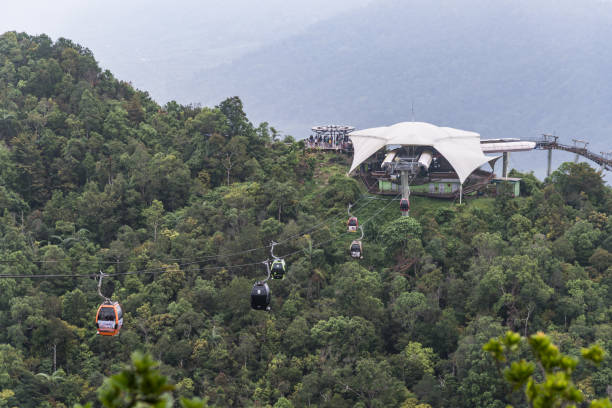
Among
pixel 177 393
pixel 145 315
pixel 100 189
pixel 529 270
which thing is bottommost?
pixel 177 393

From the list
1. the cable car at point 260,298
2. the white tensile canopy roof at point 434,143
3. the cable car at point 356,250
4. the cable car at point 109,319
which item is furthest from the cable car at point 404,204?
the cable car at point 109,319

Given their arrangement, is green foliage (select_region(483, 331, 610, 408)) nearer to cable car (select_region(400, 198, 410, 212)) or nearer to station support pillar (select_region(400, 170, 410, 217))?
cable car (select_region(400, 198, 410, 212))

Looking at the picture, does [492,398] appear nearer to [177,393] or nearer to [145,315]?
[177,393]

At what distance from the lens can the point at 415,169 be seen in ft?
170

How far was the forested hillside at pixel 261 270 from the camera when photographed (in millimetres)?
40562

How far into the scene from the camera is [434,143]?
176 ft

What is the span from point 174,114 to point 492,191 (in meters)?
27.1

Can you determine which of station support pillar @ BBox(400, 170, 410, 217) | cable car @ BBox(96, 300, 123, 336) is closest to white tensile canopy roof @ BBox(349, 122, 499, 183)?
station support pillar @ BBox(400, 170, 410, 217)

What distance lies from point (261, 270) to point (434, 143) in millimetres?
15071

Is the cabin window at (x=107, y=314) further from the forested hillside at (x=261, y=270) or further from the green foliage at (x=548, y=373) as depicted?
the green foliage at (x=548, y=373)

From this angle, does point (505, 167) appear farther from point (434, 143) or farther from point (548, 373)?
point (548, 373)

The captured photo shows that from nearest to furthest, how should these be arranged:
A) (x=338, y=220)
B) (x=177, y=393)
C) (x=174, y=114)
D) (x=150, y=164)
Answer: (x=177, y=393) → (x=338, y=220) → (x=150, y=164) → (x=174, y=114)

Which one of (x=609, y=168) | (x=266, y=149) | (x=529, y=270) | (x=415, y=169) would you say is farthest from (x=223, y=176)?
(x=609, y=168)

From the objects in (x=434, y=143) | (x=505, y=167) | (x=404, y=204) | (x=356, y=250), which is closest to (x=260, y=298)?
(x=356, y=250)
